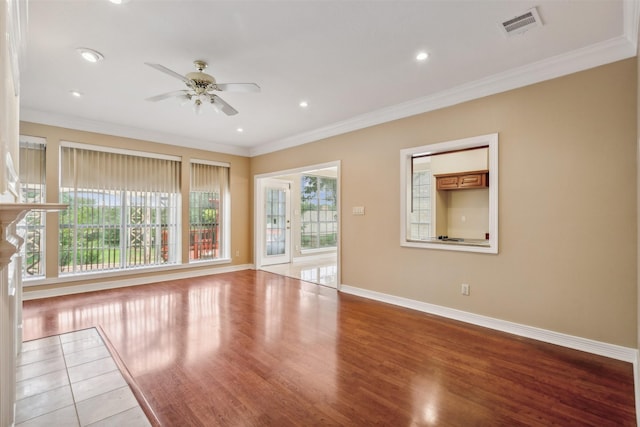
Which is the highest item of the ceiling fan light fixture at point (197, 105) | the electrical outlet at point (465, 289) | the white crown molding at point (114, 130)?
the white crown molding at point (114, 130)

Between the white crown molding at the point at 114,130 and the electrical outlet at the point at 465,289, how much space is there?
210 inches

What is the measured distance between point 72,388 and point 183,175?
4.45m

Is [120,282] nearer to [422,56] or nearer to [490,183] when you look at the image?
[422,56]

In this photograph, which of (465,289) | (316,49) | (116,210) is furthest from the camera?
(116,210)

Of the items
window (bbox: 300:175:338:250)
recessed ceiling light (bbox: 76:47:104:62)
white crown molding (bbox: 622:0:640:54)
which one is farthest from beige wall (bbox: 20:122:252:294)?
white crown molding (bbox: 622:0:640:54)

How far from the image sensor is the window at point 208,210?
6.40 m

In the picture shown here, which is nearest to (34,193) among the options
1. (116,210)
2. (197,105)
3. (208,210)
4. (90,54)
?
(116,210)

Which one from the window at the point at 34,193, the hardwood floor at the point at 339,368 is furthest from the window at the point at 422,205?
the window at the point at 34,193

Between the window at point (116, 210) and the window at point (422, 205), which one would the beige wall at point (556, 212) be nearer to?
the window at point (422, 205)

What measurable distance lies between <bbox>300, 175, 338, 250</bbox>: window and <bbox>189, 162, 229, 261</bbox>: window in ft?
7.21

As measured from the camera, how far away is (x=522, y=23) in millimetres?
2479

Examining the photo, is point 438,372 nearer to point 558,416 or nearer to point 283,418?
point 558,416

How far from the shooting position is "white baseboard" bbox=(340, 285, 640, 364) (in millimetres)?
2758

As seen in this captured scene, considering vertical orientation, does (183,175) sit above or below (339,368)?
above
